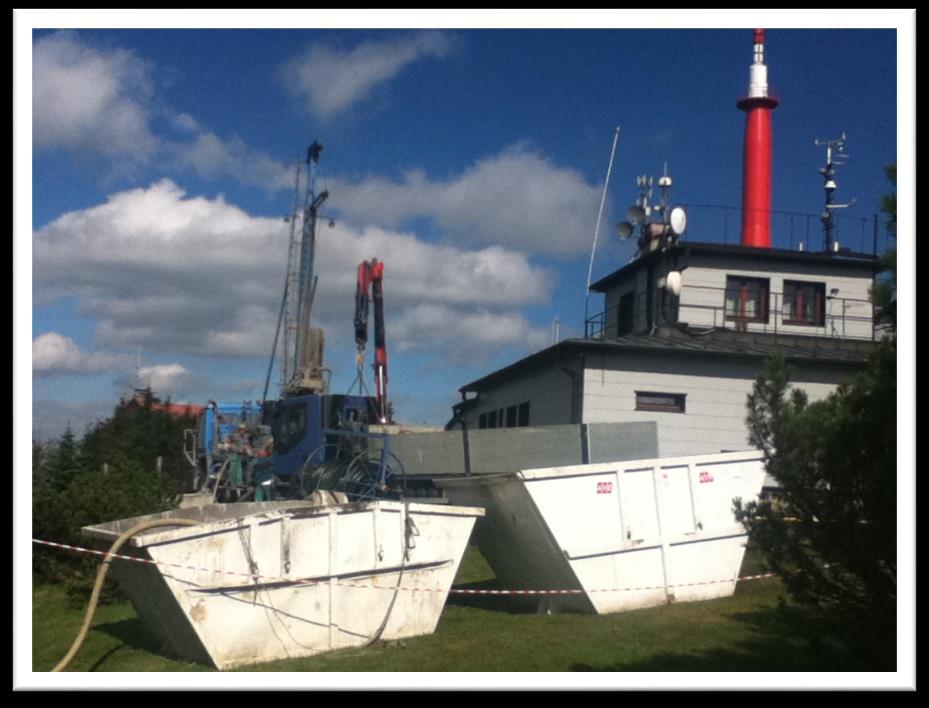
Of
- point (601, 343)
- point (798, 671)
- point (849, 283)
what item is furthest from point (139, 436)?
point (798, 671)

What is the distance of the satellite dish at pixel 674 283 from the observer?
77.2 feet

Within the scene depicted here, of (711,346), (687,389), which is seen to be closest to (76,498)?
(687,389)

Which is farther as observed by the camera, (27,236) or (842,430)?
(27,236)

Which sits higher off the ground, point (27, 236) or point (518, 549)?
point (27, 236)

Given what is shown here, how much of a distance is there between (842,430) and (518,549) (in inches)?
236

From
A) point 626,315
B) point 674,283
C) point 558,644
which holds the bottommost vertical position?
point 558,644

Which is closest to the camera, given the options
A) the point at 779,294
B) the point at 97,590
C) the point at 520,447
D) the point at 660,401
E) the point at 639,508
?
the point at 97,590

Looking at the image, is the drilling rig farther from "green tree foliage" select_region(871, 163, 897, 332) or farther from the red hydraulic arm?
"green tree foliage" select_region(871, 163, 897, 332)

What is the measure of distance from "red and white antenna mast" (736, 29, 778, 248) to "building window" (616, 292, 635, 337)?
5.84 meters

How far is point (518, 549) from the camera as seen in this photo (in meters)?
11.9

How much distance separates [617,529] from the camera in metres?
11.6

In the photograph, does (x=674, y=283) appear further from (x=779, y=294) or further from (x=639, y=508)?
(x=639, y=508)

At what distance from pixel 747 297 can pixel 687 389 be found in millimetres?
4530

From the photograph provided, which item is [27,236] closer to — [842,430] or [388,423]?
[842,430]
